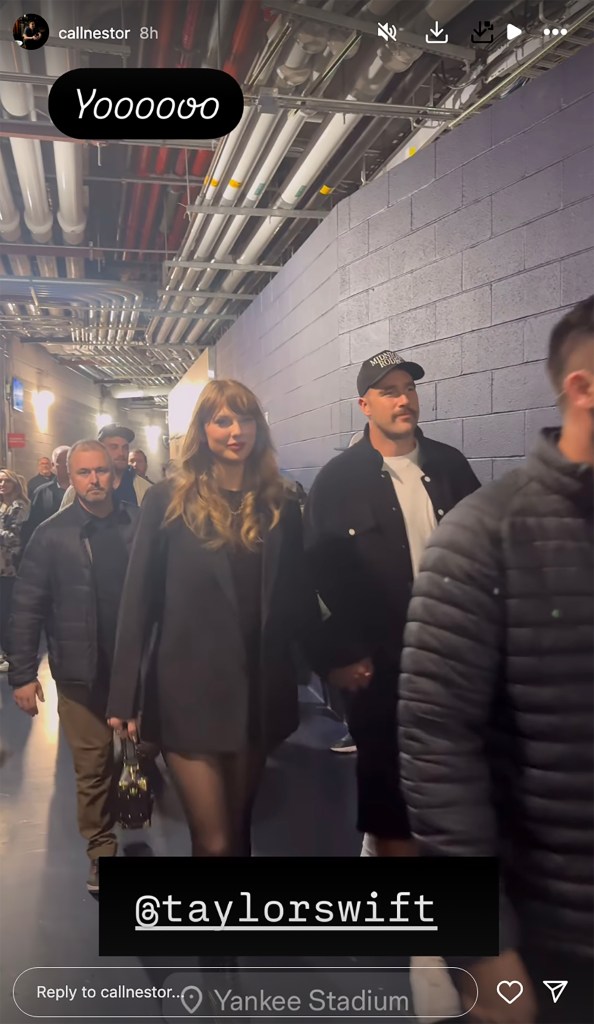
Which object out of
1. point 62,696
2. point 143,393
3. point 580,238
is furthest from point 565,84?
point 62,696

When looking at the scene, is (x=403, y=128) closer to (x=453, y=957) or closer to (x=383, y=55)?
(x=383, y=55)

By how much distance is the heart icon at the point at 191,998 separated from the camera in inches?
47.3

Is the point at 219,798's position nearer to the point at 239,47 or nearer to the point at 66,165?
the point at 66,165

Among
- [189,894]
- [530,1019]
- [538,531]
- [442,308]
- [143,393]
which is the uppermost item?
[442,308]

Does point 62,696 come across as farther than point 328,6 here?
Yes

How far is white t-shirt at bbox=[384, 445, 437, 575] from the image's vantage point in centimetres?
115

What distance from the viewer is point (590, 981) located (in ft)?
3.79

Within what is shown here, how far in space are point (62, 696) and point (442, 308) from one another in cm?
104

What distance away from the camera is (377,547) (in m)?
1.20

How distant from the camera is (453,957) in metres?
1.19

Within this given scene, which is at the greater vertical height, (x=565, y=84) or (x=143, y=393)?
(x=565, y=84)

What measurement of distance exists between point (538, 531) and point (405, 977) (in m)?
0.86

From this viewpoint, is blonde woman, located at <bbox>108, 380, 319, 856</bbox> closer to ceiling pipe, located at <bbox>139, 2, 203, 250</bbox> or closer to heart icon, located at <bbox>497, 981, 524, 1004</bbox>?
ceiling pipe, located at <bbox>139, 2, 203, 250</bbox>

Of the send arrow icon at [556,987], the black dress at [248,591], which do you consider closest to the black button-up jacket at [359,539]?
the black dress at [248,591]
